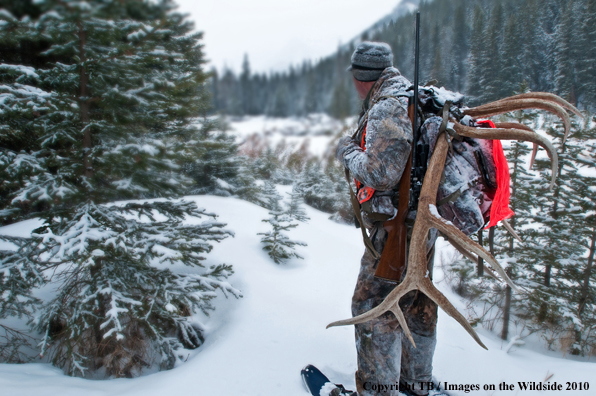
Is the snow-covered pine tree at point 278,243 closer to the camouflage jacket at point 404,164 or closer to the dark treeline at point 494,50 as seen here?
the dark treeline at point 494,50

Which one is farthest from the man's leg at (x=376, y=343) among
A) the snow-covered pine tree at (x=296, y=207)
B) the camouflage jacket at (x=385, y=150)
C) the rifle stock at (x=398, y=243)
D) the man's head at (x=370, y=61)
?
the snow-covered pine tree at (x=296, y=207)

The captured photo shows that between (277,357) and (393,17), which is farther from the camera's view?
(393,17)

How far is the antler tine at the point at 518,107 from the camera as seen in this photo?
149cm

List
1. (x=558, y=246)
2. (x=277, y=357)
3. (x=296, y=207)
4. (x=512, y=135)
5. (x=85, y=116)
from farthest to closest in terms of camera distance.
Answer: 1. (x=296, y=207)
2. (x=558, y=246)
3. (x=277, y=357)
4. (x=85, y=116)
5. (x=512, y=135)

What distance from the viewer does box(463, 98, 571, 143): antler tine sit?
1487 millimetres

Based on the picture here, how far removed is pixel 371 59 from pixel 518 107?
32.1 inches

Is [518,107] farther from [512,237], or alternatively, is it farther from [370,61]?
[512,237]

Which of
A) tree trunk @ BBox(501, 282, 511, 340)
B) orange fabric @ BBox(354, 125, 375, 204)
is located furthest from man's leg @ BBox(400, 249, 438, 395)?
tree trunk @ BBox(501, 282, 511, 340)

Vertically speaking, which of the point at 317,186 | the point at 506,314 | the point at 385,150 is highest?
the point at 385,150

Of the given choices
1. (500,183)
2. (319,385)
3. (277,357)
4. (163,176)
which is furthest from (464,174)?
(163,176)

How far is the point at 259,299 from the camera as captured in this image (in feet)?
10.8

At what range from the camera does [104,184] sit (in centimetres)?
254

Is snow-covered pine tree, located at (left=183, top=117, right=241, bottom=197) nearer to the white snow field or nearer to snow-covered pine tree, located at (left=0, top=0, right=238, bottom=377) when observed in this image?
the white snow field

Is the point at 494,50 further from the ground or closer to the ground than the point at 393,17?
closer to the ground
